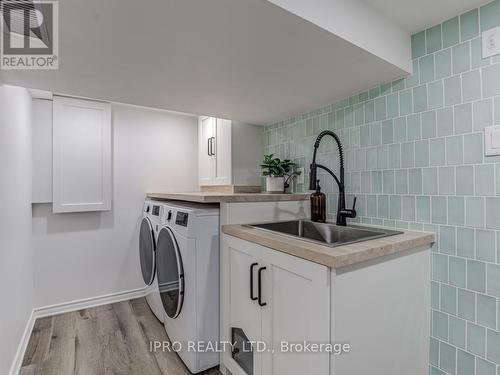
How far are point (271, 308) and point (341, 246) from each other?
0.44 meters

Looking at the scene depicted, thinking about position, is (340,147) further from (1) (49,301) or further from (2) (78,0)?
(1) (49,301)

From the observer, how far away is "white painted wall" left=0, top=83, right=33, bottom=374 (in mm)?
1385

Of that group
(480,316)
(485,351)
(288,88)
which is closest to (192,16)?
(288,88)

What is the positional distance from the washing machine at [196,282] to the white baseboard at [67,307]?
3.56 feet

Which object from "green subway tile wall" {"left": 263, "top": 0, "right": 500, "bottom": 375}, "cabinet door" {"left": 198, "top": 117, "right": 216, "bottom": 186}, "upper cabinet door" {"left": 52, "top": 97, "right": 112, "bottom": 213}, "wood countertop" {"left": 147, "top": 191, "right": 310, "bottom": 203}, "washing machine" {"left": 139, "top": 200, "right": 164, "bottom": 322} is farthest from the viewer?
"cabinet door" {"left": 198, "top": 117, "right": 216, "bottom": 186}

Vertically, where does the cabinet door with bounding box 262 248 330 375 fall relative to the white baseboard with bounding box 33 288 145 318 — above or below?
above

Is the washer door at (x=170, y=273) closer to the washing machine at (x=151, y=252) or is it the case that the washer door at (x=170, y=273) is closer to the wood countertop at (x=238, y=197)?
the washing machine at (x=151, y=252)

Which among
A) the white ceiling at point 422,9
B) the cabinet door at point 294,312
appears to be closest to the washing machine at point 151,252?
the cabinet door at point 294,312

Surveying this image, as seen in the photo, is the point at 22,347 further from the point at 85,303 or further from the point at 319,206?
the point at 319,206

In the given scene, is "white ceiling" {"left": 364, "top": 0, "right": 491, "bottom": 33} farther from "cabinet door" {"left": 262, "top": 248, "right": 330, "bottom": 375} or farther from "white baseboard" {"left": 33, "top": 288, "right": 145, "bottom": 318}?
"white baseboard" {"left": 33, "top": 288, "right": 145, "bottom": 318}

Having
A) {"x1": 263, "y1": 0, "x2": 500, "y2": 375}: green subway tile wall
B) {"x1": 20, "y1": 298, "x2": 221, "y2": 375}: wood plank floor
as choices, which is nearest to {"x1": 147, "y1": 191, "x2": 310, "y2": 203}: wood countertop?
{"x1": 263, "y1": 0, "x2": 500, "y2": 375}: green subway tile wall

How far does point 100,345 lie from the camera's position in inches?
72.4

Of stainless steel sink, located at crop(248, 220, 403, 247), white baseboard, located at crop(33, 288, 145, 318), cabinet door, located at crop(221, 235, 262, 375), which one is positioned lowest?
white baseboard, located at crop(33, 288, 145, 318)

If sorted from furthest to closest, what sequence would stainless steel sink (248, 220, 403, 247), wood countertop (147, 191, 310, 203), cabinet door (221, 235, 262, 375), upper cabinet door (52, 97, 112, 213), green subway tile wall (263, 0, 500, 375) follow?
upper cabinet door (52, 97, 112, 213) < wood countertop (147, 191, 310, 203) < stainless steel sink (248, 220, 403, 247) < cabinet door (221, 235, 262, 375) < green subway tile wall (263, 0, 500, 375)
